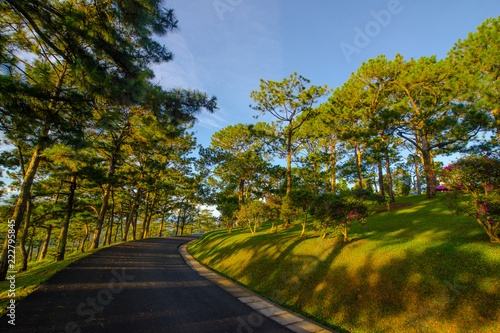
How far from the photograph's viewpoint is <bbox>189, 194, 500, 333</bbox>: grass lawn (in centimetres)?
386

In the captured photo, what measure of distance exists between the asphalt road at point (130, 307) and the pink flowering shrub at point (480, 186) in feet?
19.9

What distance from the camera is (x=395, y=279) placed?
16.2 feet

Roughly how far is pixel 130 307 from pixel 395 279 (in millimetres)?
6850

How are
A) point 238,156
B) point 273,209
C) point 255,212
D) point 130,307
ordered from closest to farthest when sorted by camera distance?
point 130,307, point 273,209, point 255,212, point 238,156

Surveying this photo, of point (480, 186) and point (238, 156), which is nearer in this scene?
point (480, 186)

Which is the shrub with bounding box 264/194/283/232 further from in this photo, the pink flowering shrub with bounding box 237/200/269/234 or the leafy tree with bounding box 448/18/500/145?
the leafy tree with bounding box 448/18/500/145

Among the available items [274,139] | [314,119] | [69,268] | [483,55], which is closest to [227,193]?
[274,139]

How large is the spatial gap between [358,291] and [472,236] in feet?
13.8

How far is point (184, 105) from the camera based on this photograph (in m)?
7.03

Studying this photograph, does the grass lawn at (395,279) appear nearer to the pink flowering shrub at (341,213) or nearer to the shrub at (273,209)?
the pink flowering shrub at (341,213)

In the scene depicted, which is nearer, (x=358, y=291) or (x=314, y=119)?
(x=358, y=291)

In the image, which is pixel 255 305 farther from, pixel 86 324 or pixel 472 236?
pixel 472 236

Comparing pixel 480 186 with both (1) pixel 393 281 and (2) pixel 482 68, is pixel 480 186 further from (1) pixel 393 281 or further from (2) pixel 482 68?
(2) pixel 482 68

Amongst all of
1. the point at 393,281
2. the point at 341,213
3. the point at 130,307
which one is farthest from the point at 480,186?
the point at 130,307
